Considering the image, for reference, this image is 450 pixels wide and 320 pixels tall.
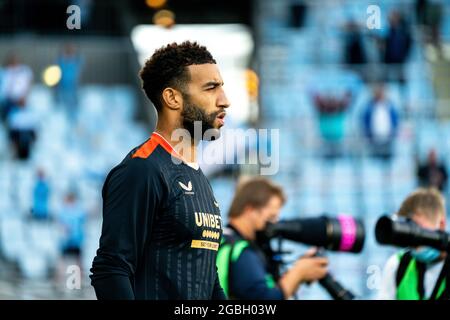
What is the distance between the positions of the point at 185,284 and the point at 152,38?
608 inches

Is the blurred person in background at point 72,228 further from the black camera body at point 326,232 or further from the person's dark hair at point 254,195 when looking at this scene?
the black camera body at point 326,232

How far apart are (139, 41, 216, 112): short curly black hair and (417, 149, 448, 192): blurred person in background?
925 cm

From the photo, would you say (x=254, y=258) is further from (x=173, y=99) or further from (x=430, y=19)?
(x=430, y=19)

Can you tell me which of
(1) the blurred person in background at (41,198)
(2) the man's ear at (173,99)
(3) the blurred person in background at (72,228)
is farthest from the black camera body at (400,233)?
(1) the blurred person in background at (41,198)

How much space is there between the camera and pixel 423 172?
12547 millimetres


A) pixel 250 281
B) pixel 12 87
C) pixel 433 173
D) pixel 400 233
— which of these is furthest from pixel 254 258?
pixel 12 87

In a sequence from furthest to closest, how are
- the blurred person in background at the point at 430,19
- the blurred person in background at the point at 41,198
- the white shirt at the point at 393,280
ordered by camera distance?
the blurred person in background at the point at 430,19, the blurred person in background at the point at 41,198, the white shirt at the point at 393,280

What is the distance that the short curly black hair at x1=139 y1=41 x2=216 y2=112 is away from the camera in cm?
331

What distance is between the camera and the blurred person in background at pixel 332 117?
13445mm

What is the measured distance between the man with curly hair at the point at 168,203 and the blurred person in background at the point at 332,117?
10.1 meters

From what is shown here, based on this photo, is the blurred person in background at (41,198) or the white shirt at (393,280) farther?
the blurred person in background at (41,198)

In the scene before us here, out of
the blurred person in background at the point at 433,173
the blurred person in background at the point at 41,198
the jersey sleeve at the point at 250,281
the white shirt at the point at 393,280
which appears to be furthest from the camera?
the blurred person in background at the point at 41,198

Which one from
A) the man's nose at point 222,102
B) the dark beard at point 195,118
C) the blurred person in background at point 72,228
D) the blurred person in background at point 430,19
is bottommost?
the blurred person in background at point 72,228
